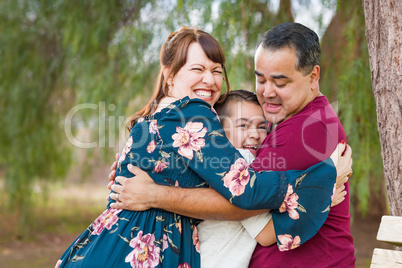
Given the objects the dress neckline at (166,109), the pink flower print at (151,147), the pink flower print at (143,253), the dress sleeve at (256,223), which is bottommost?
the pink flower print at (143,253)

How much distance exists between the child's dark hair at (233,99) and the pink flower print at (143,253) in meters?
0.85

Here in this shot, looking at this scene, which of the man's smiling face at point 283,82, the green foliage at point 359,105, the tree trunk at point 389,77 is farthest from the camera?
the green foliage at point 359,105

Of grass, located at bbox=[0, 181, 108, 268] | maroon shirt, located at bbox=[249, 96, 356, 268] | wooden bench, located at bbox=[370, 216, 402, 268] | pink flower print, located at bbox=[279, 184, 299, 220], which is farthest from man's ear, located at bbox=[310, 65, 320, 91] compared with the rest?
grass, located at bbox=[0, 181, 108, 268]

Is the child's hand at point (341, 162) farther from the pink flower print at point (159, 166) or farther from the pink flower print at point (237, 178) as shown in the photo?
the pink flower print at point (159, 166)

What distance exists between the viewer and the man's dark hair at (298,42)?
1.96m

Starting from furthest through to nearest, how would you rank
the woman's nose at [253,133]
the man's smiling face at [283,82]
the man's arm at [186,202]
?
1. the woman's nose at [253,133]
2. the man's smiling face at [283,82]
3. the man's arm at [186,202]

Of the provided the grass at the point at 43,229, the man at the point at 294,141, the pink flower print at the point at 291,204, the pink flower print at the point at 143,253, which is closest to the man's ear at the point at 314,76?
the man at the point at 294,141

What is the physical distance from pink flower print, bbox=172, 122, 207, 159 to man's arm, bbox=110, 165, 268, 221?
5.9 inches

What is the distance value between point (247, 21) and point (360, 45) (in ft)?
3.26

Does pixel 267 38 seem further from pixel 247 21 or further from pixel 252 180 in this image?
pixel 247 21

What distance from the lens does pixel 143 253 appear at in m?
1.76

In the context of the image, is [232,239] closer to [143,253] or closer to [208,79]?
[143,253]

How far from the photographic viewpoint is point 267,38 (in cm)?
202

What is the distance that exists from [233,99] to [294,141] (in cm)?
65
